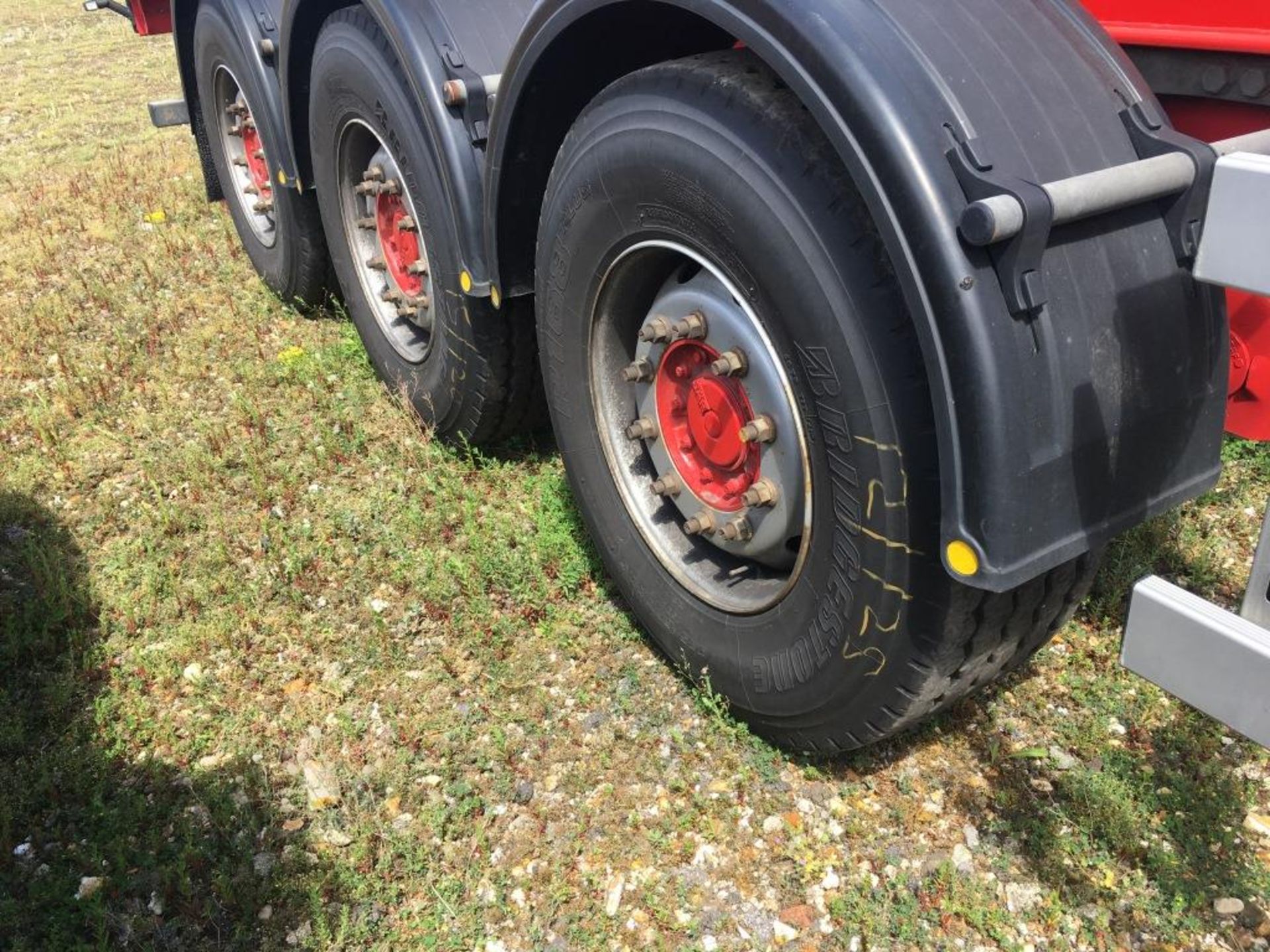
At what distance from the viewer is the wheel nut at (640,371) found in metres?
2.24

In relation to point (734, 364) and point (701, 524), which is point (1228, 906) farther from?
point (734, 364)

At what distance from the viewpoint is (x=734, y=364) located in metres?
1.94

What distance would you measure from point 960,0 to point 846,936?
1.60 metres

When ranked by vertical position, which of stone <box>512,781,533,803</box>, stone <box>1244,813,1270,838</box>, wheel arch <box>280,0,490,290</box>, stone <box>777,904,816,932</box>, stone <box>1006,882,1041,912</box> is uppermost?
wheel arch <box>280,0,490,290</box>

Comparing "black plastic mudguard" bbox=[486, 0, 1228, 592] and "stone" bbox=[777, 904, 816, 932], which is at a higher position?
"black plastic mudguard" bbox=[486, 0, 1228, 592]

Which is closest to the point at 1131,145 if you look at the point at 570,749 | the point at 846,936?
the point at 846,936

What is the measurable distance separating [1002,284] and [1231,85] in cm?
69

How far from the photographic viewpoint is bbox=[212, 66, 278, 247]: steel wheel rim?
452cm

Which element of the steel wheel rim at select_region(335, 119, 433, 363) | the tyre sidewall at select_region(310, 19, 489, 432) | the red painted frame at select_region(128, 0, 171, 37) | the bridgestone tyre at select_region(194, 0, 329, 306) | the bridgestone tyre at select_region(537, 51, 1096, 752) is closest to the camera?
the bridgestone tyre at select_region(537, 51, 1096, 752)

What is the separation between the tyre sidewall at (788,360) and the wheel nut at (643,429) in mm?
192

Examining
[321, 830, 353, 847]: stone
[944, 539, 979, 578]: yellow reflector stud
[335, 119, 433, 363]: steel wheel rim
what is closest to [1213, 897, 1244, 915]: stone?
[944, 539, 979, 578]: yellow reflector stud

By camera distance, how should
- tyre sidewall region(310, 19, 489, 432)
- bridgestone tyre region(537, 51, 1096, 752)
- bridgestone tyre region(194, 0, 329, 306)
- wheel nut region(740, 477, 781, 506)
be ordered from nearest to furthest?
bridgestone tyre region(537, 51, 1096, 752) < wheel nut region(740, 477, 781, 506) < tyre sidewall region(310, 19, 489, 432) < bridgestone tyre region(194, 0, 329, 306)

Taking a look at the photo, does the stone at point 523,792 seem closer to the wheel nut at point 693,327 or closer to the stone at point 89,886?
the stone at point 89,886

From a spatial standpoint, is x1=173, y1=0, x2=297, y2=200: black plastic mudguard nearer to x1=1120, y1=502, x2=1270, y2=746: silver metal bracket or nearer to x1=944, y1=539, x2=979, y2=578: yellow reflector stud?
x1=944, y1=539, x2=979, y2=578: yellow reflector stud
